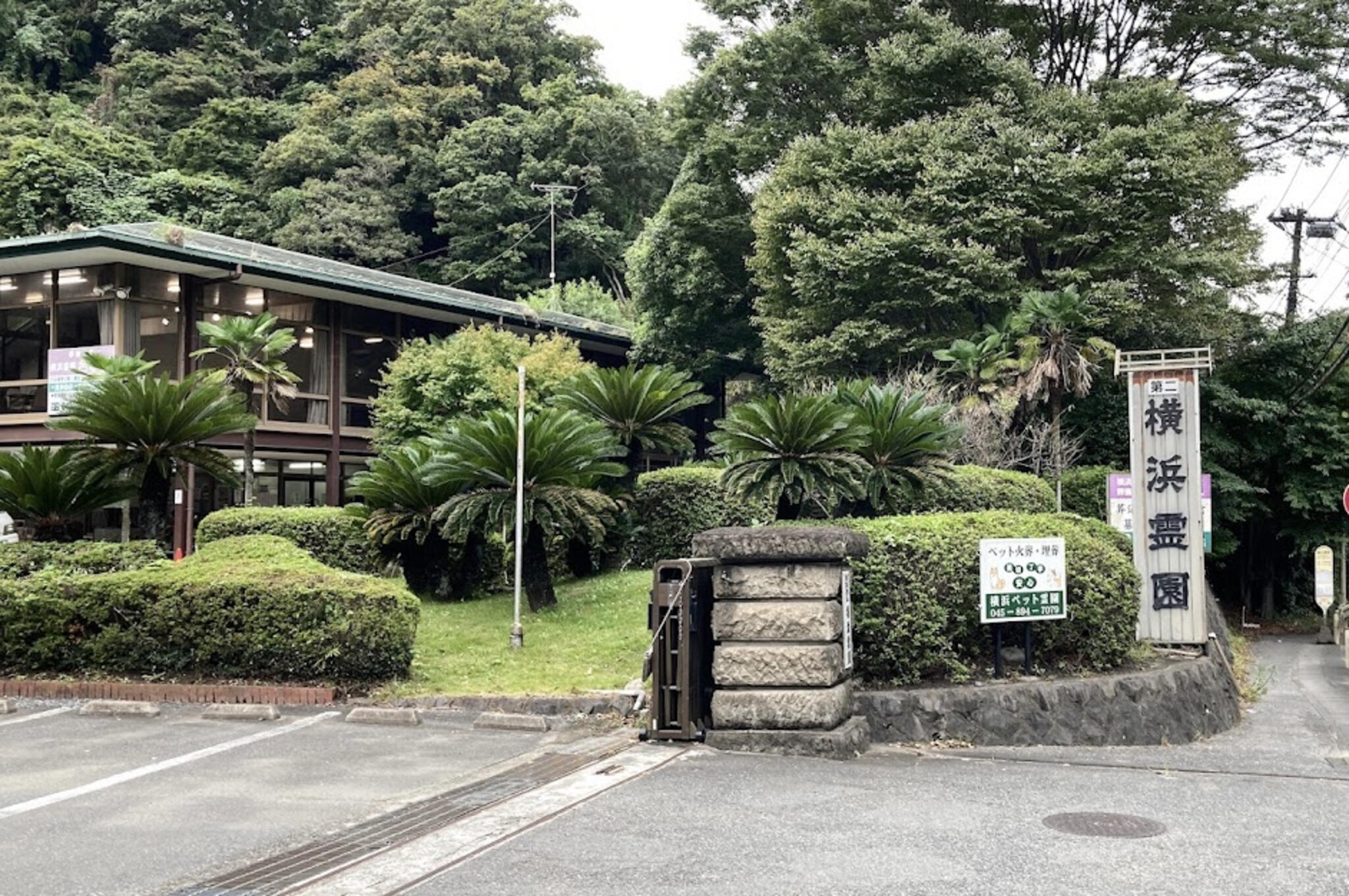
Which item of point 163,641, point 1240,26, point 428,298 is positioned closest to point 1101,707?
point 163,641

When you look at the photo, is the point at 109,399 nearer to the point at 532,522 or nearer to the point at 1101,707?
the point at 532,522

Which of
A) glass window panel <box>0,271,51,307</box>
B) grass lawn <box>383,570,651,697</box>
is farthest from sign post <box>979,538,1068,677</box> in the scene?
glass window panel <box>0,271,51,307</box>

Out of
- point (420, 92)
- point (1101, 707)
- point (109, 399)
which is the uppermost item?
point (420, 92)

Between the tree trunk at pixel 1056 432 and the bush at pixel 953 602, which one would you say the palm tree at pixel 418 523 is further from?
the tree trunk at pixel 1056 432

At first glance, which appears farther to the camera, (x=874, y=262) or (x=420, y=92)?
(x=420, y=92)

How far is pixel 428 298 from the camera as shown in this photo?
28438 millimetres

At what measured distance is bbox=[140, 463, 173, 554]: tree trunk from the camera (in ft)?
49.4

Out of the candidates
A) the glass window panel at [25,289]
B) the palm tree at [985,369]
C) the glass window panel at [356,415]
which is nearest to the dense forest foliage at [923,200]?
the palm tree at [985,369]

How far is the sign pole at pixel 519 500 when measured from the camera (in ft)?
42.3

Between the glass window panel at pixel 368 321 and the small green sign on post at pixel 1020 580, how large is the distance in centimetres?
2223

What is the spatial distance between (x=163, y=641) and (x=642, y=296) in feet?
75.4

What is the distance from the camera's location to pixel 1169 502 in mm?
13078

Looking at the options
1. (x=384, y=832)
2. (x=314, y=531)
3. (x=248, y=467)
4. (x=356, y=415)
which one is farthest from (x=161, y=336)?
(x=384, y=832)

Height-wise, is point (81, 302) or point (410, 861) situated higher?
point (81, 302)
